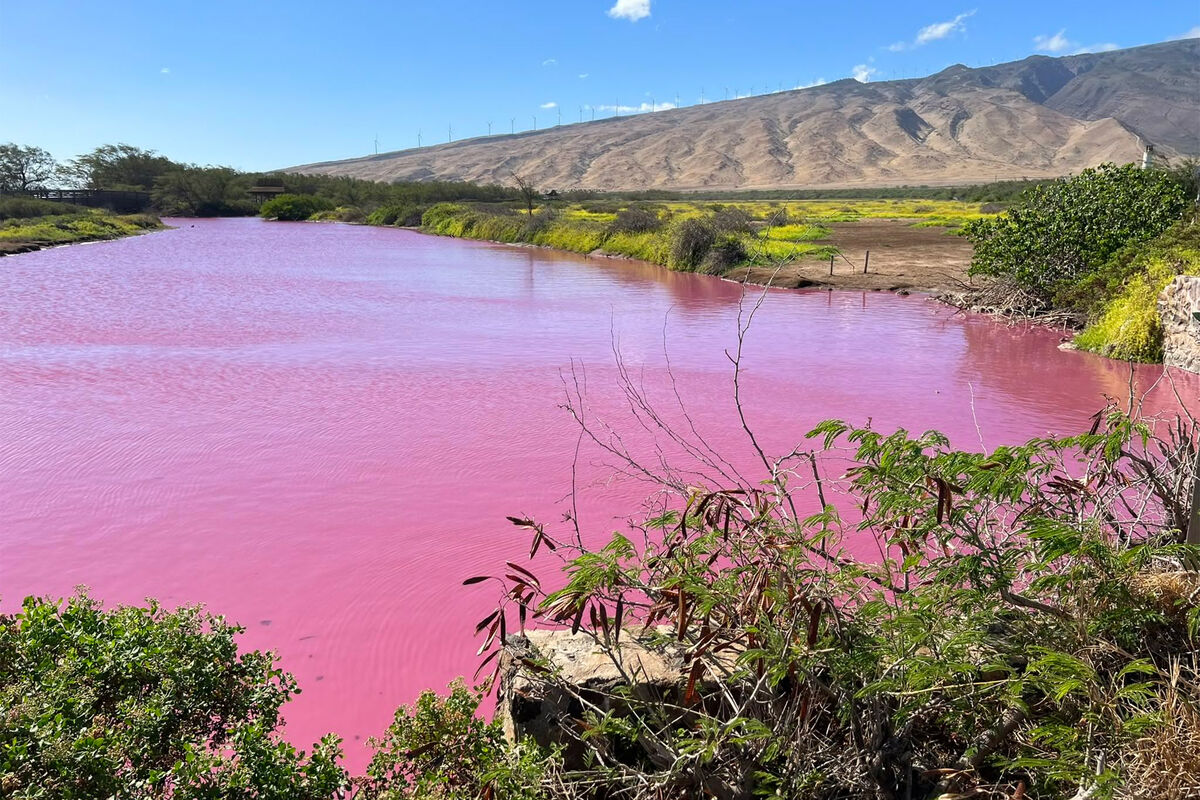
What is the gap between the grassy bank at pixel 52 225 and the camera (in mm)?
30562

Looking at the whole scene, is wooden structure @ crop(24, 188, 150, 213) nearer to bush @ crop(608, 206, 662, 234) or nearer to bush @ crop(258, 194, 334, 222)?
bush @ crop(258, 194, 334, 222)

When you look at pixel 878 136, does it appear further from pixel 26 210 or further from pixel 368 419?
pixel 368 419

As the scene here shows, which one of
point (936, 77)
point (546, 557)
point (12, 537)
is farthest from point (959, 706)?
point (936, 77)

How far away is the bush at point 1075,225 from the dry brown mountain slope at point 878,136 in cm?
9379

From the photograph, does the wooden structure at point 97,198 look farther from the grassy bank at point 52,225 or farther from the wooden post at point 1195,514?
the wooden post at point 1195,514

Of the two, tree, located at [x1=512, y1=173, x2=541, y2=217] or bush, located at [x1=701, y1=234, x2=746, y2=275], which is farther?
tree, located at [x1=512, y1=173, x2=541, y2=217]

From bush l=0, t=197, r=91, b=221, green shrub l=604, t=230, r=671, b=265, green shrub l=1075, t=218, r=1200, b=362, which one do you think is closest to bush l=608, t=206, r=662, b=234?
green shrub l=604, t=230, r=671, b=265

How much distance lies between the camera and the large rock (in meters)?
9.99

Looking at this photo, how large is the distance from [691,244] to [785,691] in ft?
72.9

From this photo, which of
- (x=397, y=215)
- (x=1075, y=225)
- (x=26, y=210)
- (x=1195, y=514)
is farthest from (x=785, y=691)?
(x=26, y=210)

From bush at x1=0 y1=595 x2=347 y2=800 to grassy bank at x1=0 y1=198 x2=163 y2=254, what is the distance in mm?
29995

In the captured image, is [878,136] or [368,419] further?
[878,136]

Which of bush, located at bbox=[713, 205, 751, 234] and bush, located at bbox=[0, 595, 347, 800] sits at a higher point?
bush, located at bbox=[713, 205, 751, 234]

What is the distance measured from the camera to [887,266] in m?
23.0
